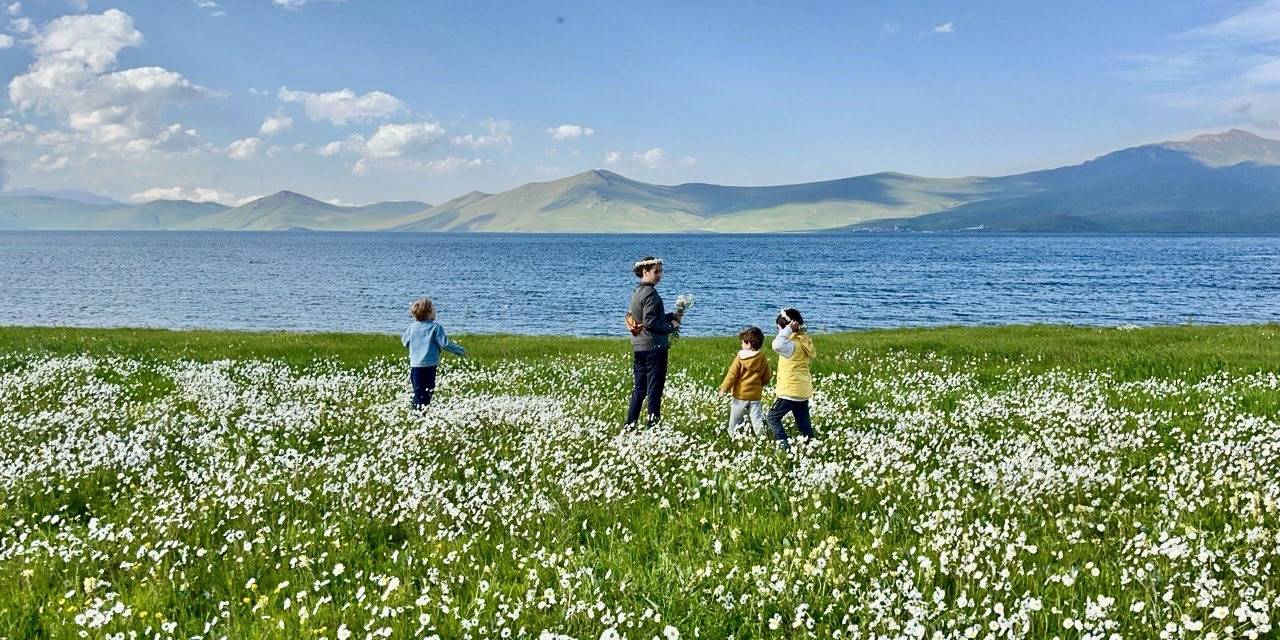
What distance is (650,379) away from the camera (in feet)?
43.0

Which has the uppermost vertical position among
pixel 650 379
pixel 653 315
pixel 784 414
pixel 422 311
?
pixel 653 315

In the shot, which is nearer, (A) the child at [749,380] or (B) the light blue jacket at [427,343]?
(A) the child at [749,380]

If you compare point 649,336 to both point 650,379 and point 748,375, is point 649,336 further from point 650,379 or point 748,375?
point 748,375

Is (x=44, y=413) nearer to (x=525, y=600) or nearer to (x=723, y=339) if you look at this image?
(x=525, y=600)

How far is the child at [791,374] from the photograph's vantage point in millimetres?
11555

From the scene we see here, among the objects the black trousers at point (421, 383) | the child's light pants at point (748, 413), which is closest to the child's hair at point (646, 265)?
the child's light pants at point (748, 413)

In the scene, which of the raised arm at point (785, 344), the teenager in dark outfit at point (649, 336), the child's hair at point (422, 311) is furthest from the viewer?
the child's hair at point (422, 311)

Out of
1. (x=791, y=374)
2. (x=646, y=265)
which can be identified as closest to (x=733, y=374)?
(x=791, y=374)

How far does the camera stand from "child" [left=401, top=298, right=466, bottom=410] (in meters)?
15.2

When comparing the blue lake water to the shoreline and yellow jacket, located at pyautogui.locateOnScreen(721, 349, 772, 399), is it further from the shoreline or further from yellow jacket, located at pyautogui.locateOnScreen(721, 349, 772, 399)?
yellow jacket, located at pyautogui.locateOnScreen(721, 349, 772, 399)

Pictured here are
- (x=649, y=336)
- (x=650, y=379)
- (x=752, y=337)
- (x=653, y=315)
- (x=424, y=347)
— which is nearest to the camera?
(x=752, y=337)

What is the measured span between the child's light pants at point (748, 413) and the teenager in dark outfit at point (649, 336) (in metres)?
1.34

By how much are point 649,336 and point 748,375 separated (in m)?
1.79

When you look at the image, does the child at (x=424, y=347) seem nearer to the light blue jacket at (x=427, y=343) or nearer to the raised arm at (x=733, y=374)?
the light blue jacket at (x=427, y=343)
